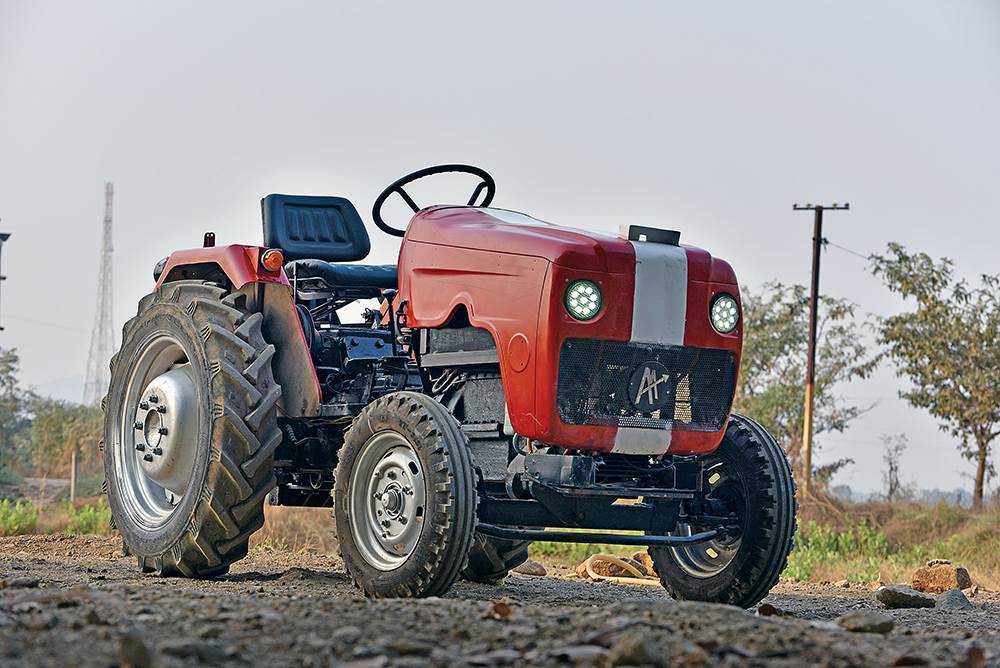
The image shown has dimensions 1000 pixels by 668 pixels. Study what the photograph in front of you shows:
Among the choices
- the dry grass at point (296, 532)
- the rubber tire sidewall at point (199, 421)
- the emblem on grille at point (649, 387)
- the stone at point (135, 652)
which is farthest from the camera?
the dry grass at point (296, 532)

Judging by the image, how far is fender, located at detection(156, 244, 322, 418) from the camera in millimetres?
8055

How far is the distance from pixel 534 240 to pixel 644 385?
0.88 metres

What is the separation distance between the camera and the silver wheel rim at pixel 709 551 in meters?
7.82

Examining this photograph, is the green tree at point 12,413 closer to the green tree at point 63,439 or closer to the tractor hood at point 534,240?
the green tree at point 63,439

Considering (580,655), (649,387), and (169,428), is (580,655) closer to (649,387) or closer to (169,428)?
(649,387)

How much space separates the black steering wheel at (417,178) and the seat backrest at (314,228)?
74 centimetres

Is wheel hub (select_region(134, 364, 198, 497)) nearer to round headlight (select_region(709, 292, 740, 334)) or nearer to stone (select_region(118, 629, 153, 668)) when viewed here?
round headlight (select_region(709, 292, 740, 334))

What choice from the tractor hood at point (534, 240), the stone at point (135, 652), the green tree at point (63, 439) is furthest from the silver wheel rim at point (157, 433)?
the green tree at point (63, 439)

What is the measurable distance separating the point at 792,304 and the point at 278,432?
2915 centimetres

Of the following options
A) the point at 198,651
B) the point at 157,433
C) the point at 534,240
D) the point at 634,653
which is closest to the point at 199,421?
the point at 157,433

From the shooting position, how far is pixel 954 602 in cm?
852

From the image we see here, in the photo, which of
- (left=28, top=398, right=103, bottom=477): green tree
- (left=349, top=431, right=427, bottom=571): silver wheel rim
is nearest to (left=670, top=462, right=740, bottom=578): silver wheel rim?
(left=349, top=431, right=427, bottom=571): silver wheel rim

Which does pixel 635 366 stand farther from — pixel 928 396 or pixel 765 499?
pixel 928 396

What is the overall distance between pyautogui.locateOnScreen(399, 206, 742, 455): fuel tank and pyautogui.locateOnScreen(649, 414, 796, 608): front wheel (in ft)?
1.38
